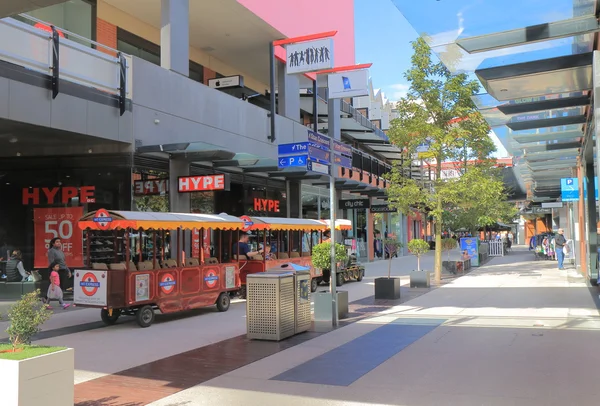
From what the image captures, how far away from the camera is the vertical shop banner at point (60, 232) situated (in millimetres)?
15312

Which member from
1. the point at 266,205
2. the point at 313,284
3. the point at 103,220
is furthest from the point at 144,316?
the point at 266,205

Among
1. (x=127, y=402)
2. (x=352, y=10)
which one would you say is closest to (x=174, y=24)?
(x=127, y=402)

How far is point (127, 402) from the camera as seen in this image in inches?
224

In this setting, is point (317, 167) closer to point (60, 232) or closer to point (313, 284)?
point (313, 284)

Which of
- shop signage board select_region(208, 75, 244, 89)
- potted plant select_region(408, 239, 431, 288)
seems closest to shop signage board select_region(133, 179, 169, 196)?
shop signage board select_region(208, 75, 244, 89)

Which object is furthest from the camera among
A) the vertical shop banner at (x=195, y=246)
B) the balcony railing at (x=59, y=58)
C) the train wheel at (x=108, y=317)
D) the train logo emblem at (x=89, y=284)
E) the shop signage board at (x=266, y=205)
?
the shop signage board at (x=266, y=205)

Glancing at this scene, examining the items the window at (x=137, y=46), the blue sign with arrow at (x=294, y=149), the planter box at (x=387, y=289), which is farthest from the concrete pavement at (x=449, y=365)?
the window at (x=137, y=46)

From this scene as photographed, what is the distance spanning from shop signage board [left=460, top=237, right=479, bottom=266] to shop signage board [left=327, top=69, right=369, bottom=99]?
1769 centimetres

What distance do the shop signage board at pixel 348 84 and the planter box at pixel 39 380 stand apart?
29.2 feet

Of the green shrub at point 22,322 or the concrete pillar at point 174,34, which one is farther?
the concrete pillar at point 174,34

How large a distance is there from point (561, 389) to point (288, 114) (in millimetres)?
19305

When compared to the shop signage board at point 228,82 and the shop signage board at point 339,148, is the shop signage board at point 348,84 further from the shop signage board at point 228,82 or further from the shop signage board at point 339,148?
the shop signage board at point 228,82

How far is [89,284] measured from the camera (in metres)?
10.5

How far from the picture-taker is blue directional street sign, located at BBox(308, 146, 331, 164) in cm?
998
